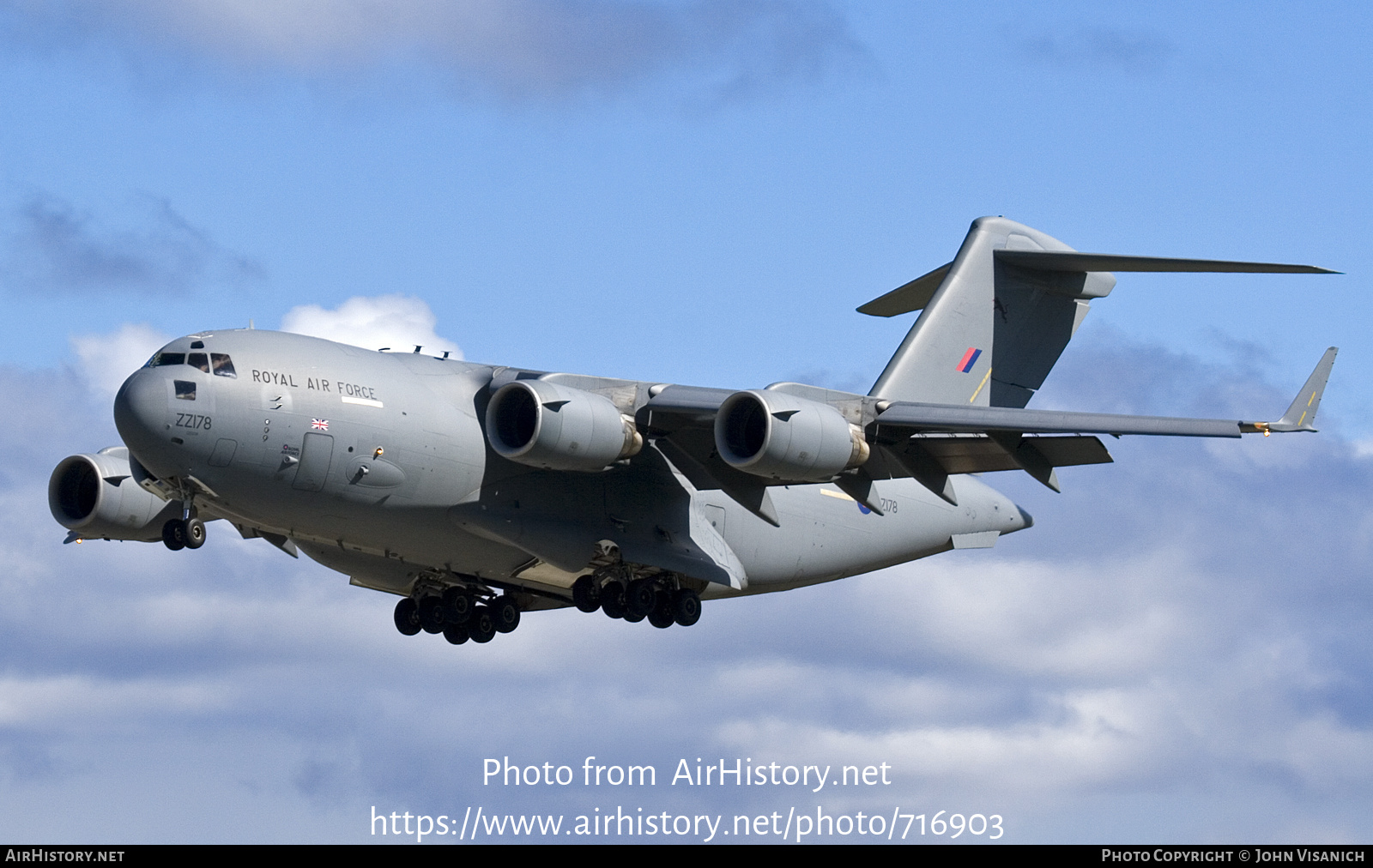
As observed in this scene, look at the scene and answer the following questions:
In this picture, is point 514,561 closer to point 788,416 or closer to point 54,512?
point 788,416

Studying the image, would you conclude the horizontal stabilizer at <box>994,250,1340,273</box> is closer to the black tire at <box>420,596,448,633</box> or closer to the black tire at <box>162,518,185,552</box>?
the black tire at <box>420,596,448,633</box>

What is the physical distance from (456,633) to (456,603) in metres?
0.40

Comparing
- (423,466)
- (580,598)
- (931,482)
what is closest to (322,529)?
(423,466)

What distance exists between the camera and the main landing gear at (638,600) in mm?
18891

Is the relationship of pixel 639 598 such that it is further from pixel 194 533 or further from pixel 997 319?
pixel 997 319

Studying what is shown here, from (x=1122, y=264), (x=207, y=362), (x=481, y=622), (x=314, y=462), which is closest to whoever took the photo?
(x=207, y=362)

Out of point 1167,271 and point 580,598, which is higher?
point 1167,271

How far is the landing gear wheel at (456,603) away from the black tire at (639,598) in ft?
6.69

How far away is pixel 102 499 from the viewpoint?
1975 centimetres

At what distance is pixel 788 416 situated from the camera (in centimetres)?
1731

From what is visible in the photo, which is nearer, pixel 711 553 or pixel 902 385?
pixel 711 553

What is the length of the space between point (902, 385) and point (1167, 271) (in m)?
3.17

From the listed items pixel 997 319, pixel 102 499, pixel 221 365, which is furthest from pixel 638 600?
pixel 997 319

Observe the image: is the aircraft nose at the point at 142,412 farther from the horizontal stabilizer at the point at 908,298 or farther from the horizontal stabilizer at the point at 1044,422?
the horizontal stabilizer at the point at 908,298
